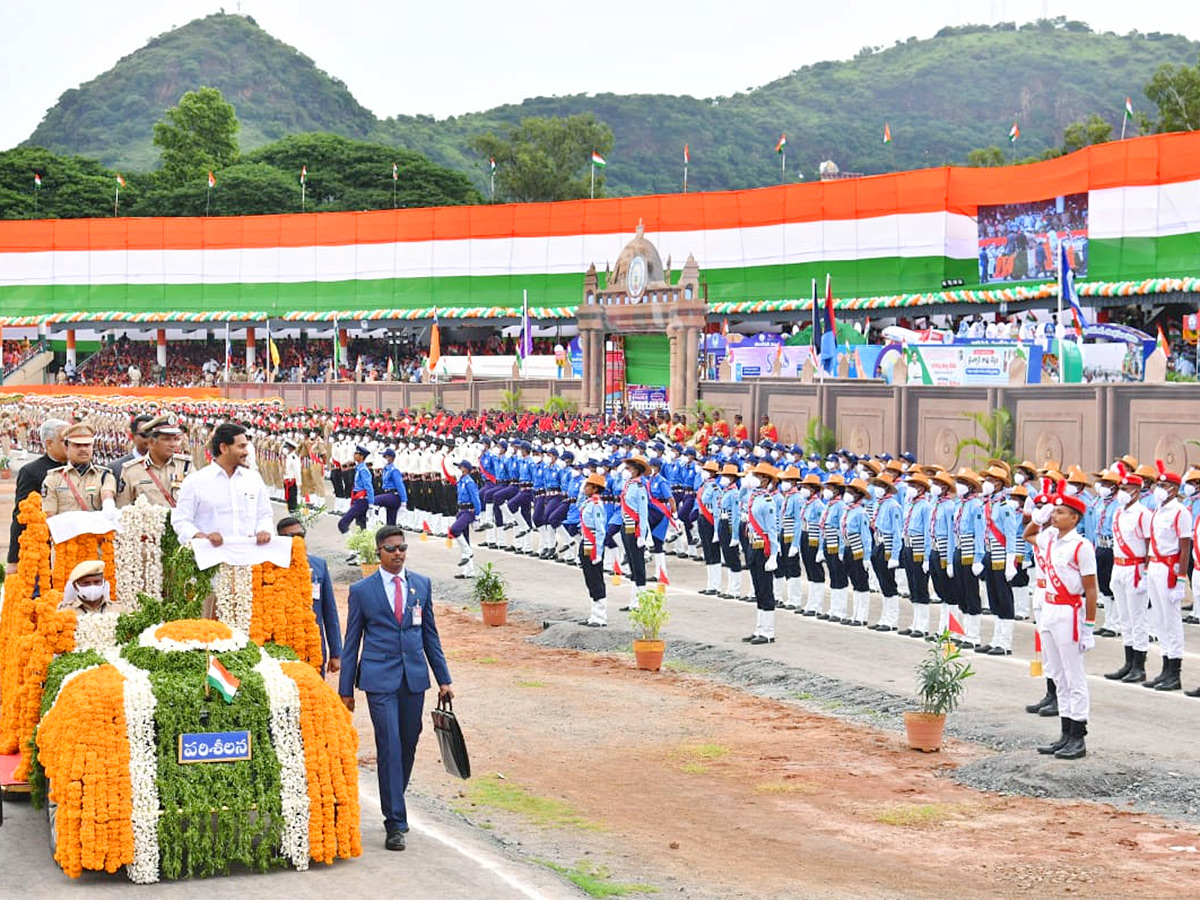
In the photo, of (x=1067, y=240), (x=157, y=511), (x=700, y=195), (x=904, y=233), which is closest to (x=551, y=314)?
(x=700, y=195)

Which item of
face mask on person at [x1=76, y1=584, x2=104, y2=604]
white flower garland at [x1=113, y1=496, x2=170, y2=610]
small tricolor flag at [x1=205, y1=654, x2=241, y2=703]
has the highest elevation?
white flower garland at [x1=113, y1=496, x2=170, y2=610]

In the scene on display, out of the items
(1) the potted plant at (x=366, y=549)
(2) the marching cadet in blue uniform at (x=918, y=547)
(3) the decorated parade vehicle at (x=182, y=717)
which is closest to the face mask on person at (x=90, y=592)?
(3) the decorated parade vehicle at (x=182, y=717)

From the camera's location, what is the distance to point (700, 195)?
65562 millimetres

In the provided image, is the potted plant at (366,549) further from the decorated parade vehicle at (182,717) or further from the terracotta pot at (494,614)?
the decorated parade vehicle at (182,717)

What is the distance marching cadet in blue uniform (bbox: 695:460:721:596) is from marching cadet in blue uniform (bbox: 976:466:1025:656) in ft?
17.0

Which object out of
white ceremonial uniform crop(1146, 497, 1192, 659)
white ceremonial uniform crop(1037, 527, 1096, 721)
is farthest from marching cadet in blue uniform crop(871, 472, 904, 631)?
white ceremonial uniform crop(1037, 527, 1096, 721)

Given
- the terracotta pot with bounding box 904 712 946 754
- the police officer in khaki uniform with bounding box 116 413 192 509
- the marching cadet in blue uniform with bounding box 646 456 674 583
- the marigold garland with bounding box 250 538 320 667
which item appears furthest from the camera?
the marching cadet in blue uniform with bounding box 646 456 674 583

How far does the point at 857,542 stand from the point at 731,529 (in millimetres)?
2677

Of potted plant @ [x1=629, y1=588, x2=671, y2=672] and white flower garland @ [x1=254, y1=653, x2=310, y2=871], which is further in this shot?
potted plant @ [x1=629, y1=588, x2=671, y2=672]

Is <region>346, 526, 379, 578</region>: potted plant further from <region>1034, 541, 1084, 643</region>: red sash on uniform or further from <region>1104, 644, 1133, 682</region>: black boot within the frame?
<region>1034, 541, 1084, 643</region>: red sash on uniform

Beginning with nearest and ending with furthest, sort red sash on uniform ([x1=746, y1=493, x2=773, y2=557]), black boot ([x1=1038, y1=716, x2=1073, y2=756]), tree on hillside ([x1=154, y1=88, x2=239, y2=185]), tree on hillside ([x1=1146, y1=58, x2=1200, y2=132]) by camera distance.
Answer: black boot ([x1=1038, y1=716, x2=1073, y2=756]) < red sash on uniform ([x1=746, y1=493, x2=773, y2=557]) < tree on hillside ([x1=1146, y1=58, x2=1200, y2=132]) < tree on hillside ([x1=154, y1=88, x2=239, y2=185])

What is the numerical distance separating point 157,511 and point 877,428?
24.5 metres

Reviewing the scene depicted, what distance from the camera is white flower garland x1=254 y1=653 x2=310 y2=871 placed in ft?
29.4

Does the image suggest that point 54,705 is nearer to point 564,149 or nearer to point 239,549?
point 239,549
